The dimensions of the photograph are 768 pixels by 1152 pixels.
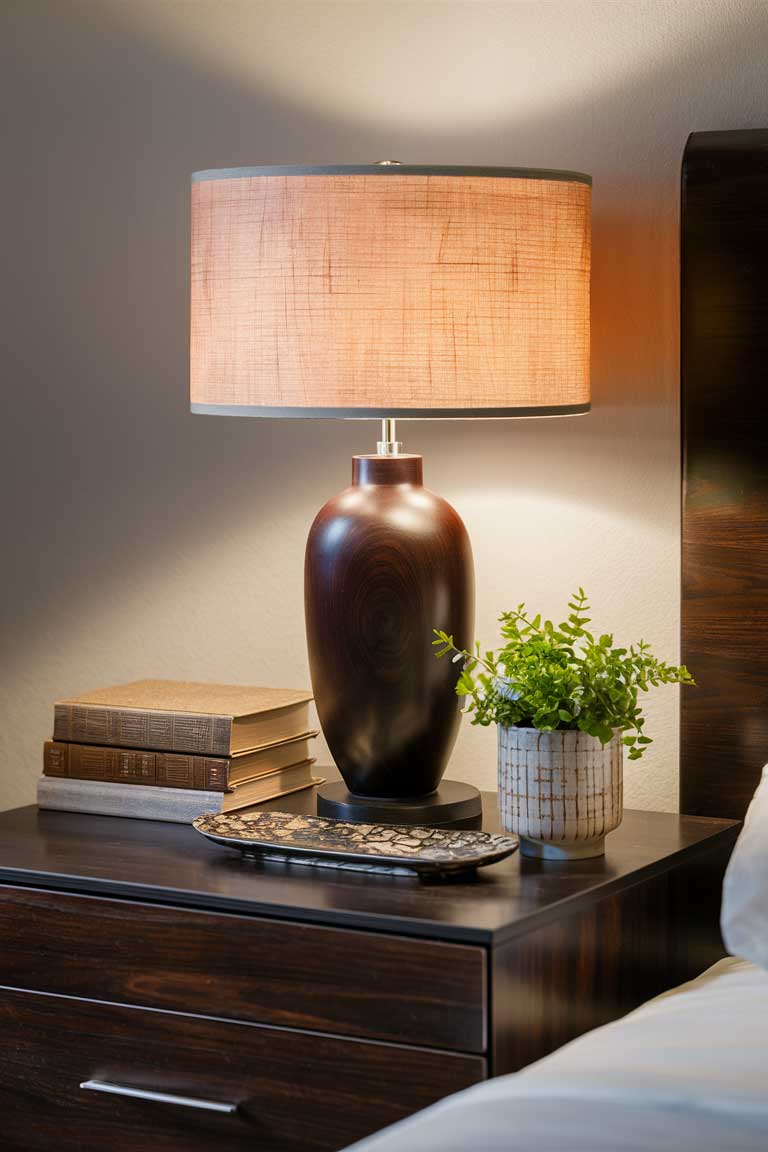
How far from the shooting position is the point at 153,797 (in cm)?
167

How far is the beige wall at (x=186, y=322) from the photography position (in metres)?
1.81

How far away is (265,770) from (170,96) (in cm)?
91

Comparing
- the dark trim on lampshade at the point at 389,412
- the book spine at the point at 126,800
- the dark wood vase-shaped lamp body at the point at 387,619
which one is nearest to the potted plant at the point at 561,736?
the dark wood vase-shaped lamp body at the point at 387,619

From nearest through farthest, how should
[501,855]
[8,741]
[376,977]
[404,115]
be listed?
[376,977], [501,855], [404,115], [8,741]

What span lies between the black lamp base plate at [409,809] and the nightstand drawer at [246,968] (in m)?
0.25

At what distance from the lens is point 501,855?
1422 millimetres

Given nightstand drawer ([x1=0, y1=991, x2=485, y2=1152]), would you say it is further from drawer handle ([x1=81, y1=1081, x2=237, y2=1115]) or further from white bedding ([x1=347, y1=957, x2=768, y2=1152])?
white bedding ([x1=347, y1=957, x2=768, y2=1152])

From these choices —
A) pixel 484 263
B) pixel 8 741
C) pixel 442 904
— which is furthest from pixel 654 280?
pixel 8 741

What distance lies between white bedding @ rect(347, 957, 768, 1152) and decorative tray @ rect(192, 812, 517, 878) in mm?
310

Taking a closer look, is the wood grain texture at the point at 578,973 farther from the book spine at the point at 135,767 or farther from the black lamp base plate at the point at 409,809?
the book spine at the point at 135,767

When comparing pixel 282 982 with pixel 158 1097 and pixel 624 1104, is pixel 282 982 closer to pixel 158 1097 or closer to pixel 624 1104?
pixel 158 1097

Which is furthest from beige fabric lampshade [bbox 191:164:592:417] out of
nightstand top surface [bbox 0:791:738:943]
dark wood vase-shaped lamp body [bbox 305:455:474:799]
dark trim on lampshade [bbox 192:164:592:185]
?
nightstand top surface [bbox 0:791:738:943]

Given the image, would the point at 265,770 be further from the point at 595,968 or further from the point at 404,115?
the point at 404,115

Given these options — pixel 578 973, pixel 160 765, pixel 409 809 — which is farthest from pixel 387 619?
pixel 578 973
